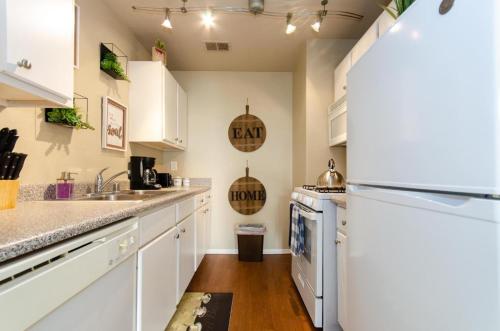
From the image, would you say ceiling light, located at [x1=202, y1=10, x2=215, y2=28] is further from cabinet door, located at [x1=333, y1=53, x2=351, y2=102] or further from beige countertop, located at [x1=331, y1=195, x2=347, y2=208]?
beige countertop, located at [x1=331, y1=195, x2=347, y2=208]

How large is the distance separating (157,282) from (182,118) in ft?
7.58

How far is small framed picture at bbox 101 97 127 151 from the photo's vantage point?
2201mm

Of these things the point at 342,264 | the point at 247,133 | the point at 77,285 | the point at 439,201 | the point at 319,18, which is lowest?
the point at 342,264

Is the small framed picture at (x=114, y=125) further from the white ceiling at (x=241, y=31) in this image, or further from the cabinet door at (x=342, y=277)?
the cabinet door at (x=342, y=277)

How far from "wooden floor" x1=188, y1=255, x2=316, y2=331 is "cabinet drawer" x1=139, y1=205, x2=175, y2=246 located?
88 cm

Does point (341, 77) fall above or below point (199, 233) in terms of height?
above

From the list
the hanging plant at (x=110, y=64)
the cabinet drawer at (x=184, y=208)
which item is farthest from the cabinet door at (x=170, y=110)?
the cabinet drawer at (x=184, y=208)

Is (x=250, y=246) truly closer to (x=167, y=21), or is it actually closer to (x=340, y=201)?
(x=340, y=201)

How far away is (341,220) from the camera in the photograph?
5.46ft

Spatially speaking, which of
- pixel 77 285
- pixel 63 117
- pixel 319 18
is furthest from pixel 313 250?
pixel 319 18

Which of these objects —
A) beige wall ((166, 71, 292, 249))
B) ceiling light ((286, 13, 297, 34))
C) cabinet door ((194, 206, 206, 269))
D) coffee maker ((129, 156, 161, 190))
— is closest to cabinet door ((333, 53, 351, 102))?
ceiling light ((286, 13, 297, 34))

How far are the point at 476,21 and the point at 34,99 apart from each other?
1.55 m

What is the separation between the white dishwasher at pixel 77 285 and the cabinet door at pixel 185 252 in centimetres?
81

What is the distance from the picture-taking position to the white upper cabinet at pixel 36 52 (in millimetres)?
916
